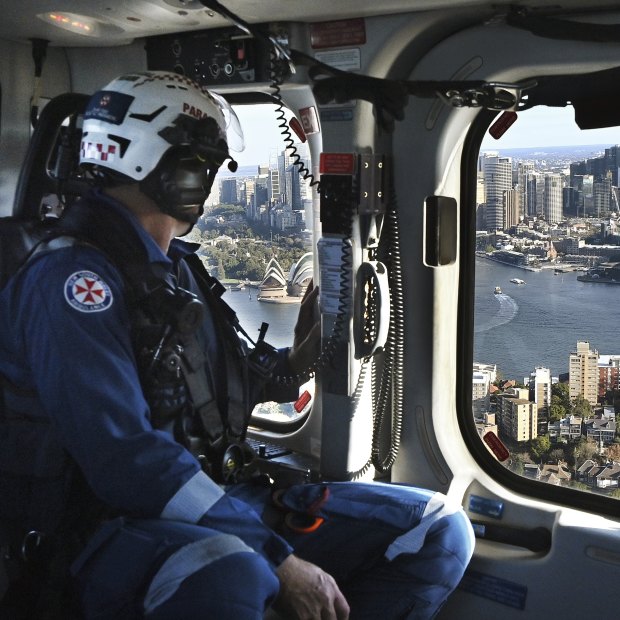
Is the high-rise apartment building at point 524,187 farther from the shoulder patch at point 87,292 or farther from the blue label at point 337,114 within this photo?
the shoulder patch at point 87,292

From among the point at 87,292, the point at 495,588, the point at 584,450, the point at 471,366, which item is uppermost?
the point at 87,292

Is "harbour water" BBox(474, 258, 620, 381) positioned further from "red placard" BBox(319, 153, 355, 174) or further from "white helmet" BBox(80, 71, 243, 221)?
"white helmet" BBox(80, 71, 243, 221)

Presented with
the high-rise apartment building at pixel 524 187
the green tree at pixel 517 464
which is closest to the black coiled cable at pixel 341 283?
the high-rise apartment building at pixel 524 187

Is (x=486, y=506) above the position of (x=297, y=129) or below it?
below

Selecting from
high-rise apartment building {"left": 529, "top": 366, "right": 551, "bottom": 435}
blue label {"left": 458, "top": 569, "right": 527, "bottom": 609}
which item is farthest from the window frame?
blue label {"left": 458, "top": 569, "right": 527, "bottom": 609}

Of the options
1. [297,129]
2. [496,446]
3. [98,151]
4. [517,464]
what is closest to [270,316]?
[297,129]

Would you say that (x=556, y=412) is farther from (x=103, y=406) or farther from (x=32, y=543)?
(x=32, y=543)

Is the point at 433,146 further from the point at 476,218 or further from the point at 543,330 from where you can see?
the point at 543,330

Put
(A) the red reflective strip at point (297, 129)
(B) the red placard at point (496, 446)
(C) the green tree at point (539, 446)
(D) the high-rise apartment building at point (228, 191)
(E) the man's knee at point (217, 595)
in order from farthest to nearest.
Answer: (D) the high-rise apartment building at point (228, 191), (A) the red reflective strip at point (297, 129), (B) the red placard at point (496, 446), (C) the green tree at point (539, 446), (E) the man's knee at point (217, 595)
